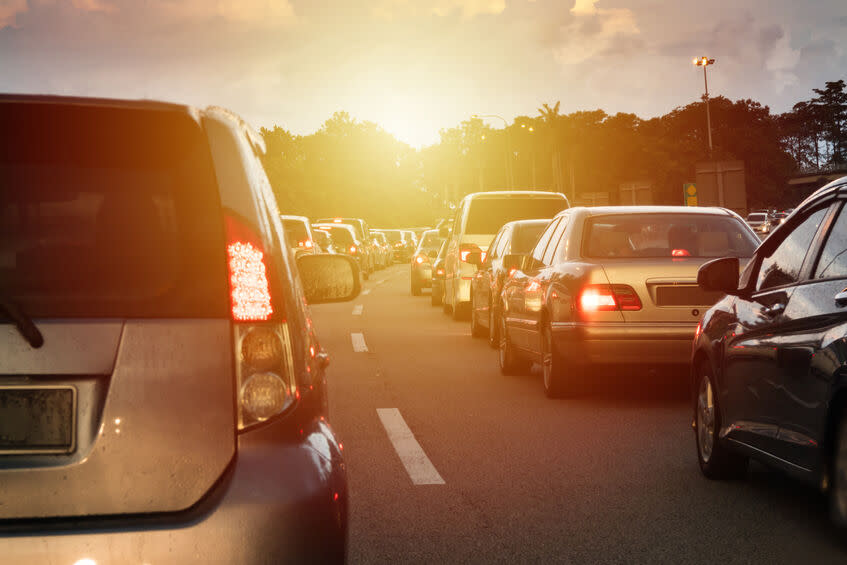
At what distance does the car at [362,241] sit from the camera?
139ft

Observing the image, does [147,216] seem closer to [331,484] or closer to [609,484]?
[331,484]

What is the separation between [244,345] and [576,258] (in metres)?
7.41

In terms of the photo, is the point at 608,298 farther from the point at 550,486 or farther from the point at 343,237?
the point at 343,237

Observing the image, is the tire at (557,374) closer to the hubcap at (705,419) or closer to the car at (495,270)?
the hubcap at (705,419)

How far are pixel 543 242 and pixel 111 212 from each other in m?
9.14

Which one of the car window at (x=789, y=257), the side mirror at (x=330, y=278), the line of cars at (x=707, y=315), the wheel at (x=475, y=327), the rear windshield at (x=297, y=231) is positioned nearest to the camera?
the side mirror at (x=330, y=278)

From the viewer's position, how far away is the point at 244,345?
3014mm

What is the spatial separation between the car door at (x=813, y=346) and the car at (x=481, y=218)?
13.5 metres

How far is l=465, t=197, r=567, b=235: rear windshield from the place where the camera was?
19.7 meters

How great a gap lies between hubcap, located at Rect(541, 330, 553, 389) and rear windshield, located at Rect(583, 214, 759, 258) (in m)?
0.80

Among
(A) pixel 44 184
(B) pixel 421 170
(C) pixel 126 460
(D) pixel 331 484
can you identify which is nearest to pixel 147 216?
(A) pixel 44 184

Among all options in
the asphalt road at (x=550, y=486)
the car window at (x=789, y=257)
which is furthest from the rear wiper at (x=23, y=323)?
the car window at (x=789, y=257)

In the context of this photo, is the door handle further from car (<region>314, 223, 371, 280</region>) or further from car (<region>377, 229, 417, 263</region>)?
car (<region>377, 229, 417, 263</region>)

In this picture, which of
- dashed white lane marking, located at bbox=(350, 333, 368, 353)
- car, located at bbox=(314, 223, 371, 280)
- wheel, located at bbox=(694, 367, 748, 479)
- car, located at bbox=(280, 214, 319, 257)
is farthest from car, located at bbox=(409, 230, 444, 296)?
wheel, located at bbox=(694, 367, 748, 479)
